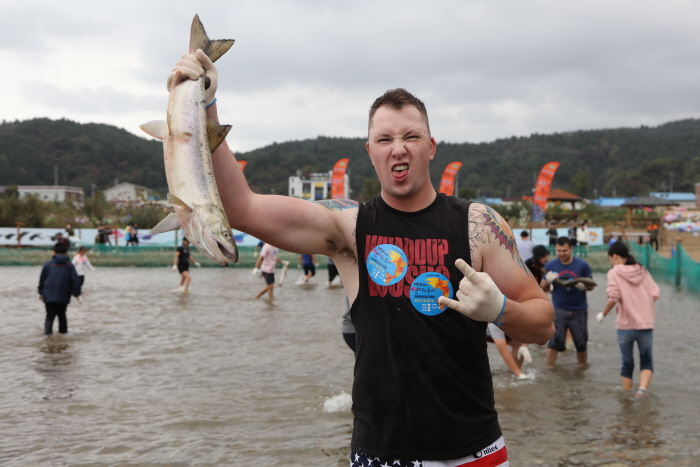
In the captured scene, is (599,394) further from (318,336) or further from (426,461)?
(426,461)

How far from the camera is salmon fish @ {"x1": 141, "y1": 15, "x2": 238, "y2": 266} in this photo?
85.9 inches

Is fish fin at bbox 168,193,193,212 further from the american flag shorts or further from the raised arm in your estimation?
the american flag shorts

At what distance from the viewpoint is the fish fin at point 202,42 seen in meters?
2.50

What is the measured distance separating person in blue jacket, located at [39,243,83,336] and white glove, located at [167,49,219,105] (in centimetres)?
1031

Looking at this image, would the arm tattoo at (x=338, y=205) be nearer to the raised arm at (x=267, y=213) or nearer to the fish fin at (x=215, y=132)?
the raised arm at (x=267, y=213)

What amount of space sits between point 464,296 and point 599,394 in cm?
674

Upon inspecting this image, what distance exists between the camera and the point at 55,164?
124m

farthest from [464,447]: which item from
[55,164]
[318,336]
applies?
[55,164]

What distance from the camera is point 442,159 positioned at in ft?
527

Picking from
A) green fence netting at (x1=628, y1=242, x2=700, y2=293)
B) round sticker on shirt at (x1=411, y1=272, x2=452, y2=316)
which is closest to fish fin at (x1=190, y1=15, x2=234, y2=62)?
round sticker on shirt at (x1=411, y1=272, x2=452, y2=316)

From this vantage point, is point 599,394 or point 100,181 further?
point 100,181

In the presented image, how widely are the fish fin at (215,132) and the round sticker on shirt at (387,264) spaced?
29.9 inches

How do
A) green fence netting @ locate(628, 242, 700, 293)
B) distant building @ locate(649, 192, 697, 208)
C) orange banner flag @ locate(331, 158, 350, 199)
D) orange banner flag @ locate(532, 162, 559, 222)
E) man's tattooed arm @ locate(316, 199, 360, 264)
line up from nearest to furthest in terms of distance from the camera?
man's tattooed arm @ locate(316, 199, 360, 264), green fence netting @ locate(628, 242, 700, 293), orange banner flag @ locate(532, 162, 559, 222), orange banner flag @ locate(331, 158, 350, 199), distant building @ locate(649, 192, 697, 208)

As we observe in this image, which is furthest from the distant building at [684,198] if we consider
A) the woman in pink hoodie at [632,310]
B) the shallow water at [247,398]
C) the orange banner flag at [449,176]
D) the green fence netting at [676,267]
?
the woman in pink hoodie at [632,310]
